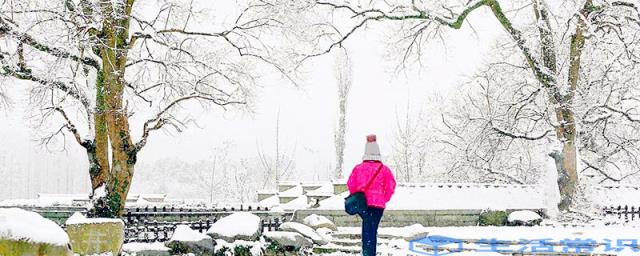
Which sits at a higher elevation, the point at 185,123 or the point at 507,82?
the point at 507,82

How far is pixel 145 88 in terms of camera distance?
13203 millimetres

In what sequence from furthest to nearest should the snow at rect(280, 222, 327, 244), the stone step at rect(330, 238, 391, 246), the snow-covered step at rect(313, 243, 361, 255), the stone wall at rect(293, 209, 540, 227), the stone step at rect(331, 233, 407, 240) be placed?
the stone wall at rect(293, 209, 540, 227), the stone step at rect(331, 233, 407, 240), the stone step at rect(330, 238, 391, 246), the snow at rect(280, 222, 327, 244), the snow-covered step at rect(313, 243, 361, 255)

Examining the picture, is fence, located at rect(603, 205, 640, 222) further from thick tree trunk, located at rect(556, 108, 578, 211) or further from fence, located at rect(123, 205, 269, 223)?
fence, located at rect(123, 205, 269, 223)

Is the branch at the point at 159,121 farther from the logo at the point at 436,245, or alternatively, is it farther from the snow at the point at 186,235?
the logo at the point at 436,245

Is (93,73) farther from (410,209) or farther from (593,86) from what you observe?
(593,86)

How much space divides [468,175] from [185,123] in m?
19.1

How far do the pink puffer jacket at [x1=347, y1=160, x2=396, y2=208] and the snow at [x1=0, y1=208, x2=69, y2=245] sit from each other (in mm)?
3743

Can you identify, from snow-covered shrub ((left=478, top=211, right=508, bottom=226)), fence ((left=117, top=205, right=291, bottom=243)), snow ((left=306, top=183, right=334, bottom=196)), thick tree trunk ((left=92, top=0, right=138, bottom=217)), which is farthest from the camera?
snow ((left=306, top=183, right=334, bottom=196))

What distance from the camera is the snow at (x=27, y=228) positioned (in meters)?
7.24

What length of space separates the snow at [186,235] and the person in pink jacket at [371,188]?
5.53 meters

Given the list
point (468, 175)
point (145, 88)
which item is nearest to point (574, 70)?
point (468, 175)

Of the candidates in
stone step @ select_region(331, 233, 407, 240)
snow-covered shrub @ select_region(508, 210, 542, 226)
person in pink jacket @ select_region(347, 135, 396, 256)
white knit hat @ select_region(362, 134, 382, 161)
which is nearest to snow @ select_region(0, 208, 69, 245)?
person in pink jacket @ select_region(347, 135, 396, 256)

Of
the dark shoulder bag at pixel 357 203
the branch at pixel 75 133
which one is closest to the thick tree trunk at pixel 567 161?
the dark shoulder bag at pixel 357 203

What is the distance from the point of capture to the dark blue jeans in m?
7.53
